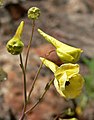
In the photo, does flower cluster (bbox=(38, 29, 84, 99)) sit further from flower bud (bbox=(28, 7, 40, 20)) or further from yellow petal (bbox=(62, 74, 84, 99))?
flower bud (bbox=(28, 7, 40, 20))

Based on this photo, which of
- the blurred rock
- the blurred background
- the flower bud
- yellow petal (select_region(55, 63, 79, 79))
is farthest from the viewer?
the blurred rock

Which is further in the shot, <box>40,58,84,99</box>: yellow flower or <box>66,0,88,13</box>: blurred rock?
<box>66,0,88,13</box>: blurred rock

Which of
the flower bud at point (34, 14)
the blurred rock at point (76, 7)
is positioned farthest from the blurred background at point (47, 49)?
the flower bud at point (34, 14)

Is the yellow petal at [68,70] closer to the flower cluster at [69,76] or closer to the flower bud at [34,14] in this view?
the flower cluster at [69,76]

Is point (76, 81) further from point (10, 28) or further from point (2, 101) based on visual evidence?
point (10, 28)

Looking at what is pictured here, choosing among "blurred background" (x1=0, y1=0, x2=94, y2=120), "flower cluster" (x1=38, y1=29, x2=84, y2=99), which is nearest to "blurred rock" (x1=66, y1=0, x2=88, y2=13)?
"blurred background" (x1=0, y1=0, x2=94, y2=120)

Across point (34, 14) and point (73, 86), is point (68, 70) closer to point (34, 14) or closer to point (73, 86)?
point (73, 86)

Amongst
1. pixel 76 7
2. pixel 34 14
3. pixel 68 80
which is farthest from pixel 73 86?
pixel 76 7
